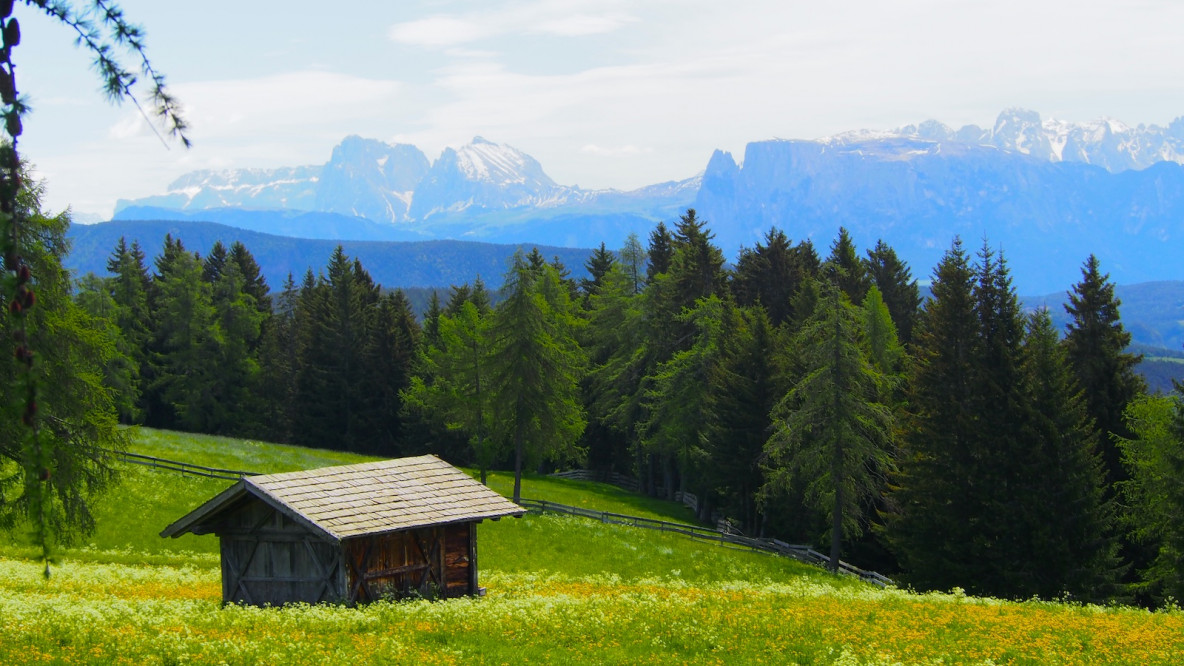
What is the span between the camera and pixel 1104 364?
4509 centimetres

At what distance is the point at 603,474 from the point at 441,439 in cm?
1318

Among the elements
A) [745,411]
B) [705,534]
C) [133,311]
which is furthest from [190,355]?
[705,534]

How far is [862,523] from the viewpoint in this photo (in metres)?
48.8

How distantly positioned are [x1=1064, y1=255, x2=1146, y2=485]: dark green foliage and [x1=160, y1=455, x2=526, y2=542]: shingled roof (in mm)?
32143

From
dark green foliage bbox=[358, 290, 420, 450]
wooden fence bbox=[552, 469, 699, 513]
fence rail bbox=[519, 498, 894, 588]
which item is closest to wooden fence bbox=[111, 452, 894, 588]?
fence rail bbox=[519, 498, 894, 588]

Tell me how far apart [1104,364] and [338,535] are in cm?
3828

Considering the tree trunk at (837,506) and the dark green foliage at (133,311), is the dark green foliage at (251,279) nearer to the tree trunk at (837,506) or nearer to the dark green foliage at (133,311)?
the dark green foliage at (133,311)

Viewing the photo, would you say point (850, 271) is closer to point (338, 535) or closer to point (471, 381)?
point (471, 381)

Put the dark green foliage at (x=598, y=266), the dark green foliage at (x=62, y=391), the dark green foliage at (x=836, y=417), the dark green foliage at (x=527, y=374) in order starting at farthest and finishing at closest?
the dark green foliage at (x=598, y=266) < the dark green foliage at (x=527, y=374) < the dark green foliage at (x=836, y=417) < the dark green foliage at (x=62, y=391)

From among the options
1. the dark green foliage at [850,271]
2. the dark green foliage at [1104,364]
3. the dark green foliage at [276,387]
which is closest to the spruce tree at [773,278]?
the dark green foliage at [850,271]

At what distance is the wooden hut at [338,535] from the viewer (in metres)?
21.7

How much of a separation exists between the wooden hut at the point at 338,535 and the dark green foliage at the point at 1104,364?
106ft

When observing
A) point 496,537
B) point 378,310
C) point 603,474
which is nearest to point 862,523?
point 496,537

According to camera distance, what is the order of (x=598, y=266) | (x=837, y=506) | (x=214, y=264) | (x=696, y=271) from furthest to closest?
(x=214, y=264) < (x=598, y=266) < (x=696, y=271) < (x=837, y=506)
